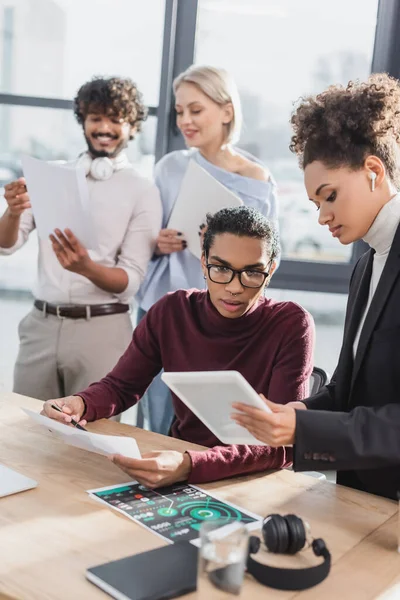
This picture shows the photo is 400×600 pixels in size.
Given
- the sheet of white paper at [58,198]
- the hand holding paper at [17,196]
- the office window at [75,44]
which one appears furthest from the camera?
the office window at [75,44]

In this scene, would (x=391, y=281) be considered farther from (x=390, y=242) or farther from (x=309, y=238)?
(x=309, y=238)

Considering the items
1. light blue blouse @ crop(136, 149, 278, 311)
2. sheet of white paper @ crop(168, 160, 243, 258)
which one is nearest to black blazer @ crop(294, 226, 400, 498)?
sheet of white paper @ crop(168, 160, 243, 258)

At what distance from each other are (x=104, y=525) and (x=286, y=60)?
266 centimetres

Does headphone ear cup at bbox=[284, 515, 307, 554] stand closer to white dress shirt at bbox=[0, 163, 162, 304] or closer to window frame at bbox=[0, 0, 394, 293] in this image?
white dress shirt at bbox=[0, 163, 162, 304]

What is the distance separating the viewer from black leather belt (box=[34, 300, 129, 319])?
2.65 meters

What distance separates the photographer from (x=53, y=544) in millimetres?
1238

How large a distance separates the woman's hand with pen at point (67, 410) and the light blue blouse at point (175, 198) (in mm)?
940

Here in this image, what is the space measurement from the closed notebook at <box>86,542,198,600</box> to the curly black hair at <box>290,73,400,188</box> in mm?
771

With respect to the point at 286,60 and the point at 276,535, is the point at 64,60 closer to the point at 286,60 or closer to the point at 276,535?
the point at 286,60

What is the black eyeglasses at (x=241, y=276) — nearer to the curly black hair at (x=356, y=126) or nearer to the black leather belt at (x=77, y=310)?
the curly black hair at (x=356, y=126)

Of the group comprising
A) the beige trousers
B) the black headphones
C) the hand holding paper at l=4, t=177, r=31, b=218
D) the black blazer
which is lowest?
the beige trousers

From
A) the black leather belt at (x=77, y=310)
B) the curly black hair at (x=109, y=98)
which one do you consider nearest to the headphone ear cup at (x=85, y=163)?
the curly black hair at (x=109, y=98)

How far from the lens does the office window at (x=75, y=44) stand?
351 cm

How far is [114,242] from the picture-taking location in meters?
2.71
